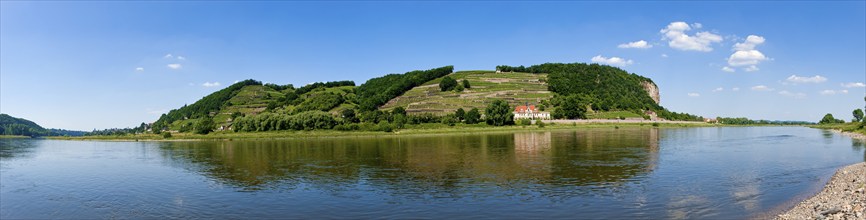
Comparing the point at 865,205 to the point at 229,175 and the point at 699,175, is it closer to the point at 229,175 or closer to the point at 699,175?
the point at 699,175

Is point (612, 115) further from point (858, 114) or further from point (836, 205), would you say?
point (836, 205)

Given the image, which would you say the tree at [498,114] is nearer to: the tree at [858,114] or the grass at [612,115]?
the grass at [612,115]

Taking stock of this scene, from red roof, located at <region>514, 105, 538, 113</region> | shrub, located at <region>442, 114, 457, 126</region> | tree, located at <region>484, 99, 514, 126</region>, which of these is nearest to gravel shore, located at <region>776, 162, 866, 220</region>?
tree, located at <region>484, 99, 514, 126</region>

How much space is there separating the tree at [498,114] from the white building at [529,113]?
29.0m

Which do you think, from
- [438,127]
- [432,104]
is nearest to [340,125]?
[438,127]

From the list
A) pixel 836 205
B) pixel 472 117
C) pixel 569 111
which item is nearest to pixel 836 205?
pixel 836 205

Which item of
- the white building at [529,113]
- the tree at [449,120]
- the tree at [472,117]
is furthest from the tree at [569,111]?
the tree at [449,120]

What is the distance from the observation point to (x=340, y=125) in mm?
133375

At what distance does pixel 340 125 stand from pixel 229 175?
9111 cm

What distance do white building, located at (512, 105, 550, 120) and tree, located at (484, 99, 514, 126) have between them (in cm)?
2899

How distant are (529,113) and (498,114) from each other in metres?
37.1

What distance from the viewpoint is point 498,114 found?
14075 cm

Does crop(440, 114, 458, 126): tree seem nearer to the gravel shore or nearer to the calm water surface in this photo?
the calm water surface

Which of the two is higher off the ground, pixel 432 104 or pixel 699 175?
pixel 432 104
